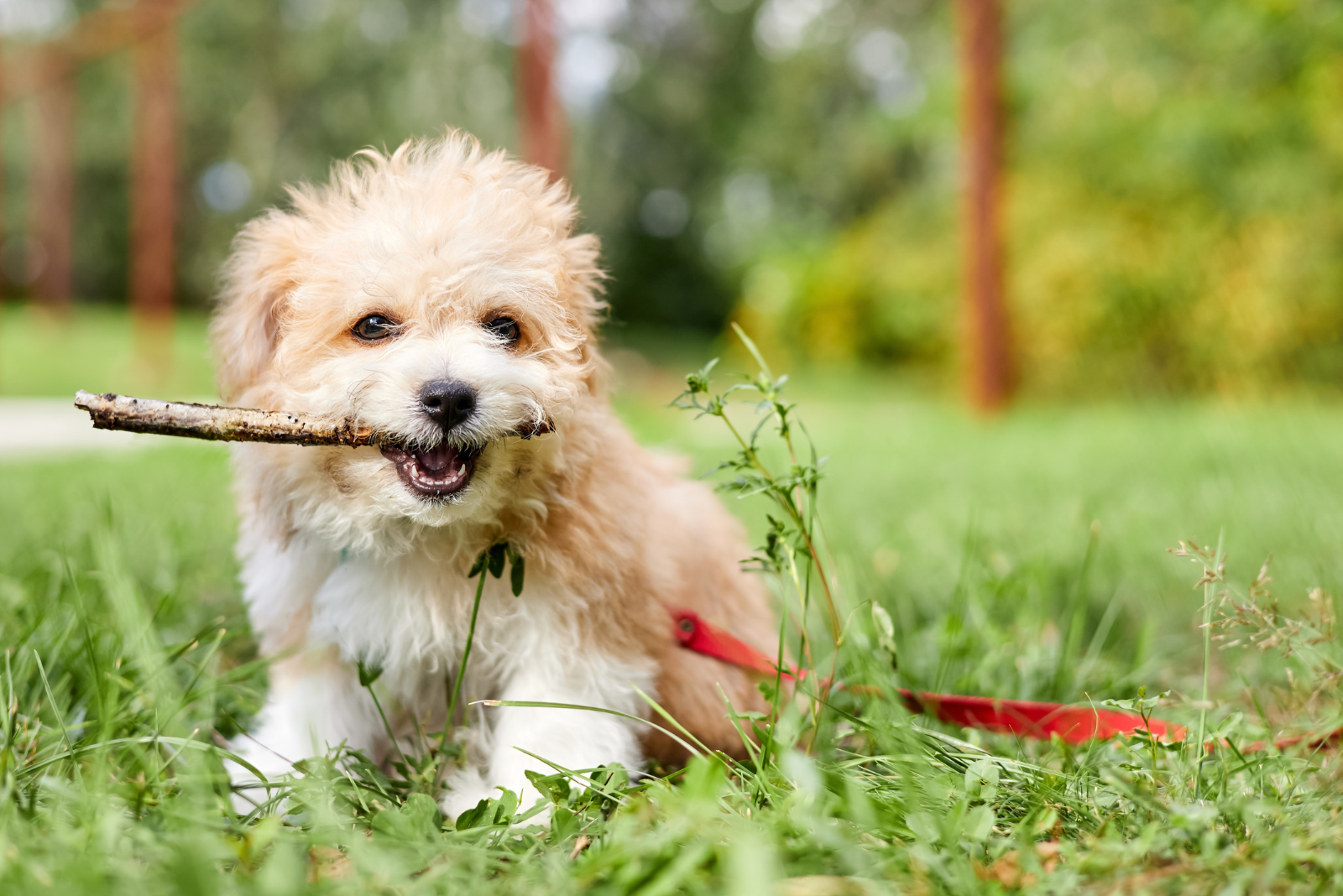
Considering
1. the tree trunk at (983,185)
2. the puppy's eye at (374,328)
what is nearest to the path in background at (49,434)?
the puppy's eye at (374,328)

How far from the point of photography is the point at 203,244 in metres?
29.3

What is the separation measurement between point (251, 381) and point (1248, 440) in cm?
573

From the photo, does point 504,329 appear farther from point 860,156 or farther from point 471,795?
point 860,156

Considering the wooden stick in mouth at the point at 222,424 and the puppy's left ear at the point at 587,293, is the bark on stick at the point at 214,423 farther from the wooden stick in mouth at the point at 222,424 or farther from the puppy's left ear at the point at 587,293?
the puppy's left ear at the point at 587,293

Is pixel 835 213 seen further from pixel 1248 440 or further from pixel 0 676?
pixel 0 676

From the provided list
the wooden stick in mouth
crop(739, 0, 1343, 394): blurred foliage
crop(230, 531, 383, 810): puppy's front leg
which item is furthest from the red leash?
crop(739, 0, 1343, 394): blurred foliage

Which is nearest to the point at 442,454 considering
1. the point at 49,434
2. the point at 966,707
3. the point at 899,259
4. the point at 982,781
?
the point at 982,781

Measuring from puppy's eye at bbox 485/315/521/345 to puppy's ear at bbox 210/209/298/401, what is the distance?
47 centimetres

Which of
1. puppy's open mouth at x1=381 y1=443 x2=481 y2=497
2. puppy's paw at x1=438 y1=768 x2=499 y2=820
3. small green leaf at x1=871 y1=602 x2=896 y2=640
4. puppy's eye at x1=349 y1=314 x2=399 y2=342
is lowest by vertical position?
puppy's paw at x1=438 y1=768 x2=499 y2=820

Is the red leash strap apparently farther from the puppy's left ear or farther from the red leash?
the puppy's left ear

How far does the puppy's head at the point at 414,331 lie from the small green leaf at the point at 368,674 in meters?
0.31

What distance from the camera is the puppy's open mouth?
1.97m

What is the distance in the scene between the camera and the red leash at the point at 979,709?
2174mm

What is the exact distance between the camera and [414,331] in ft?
6.82
